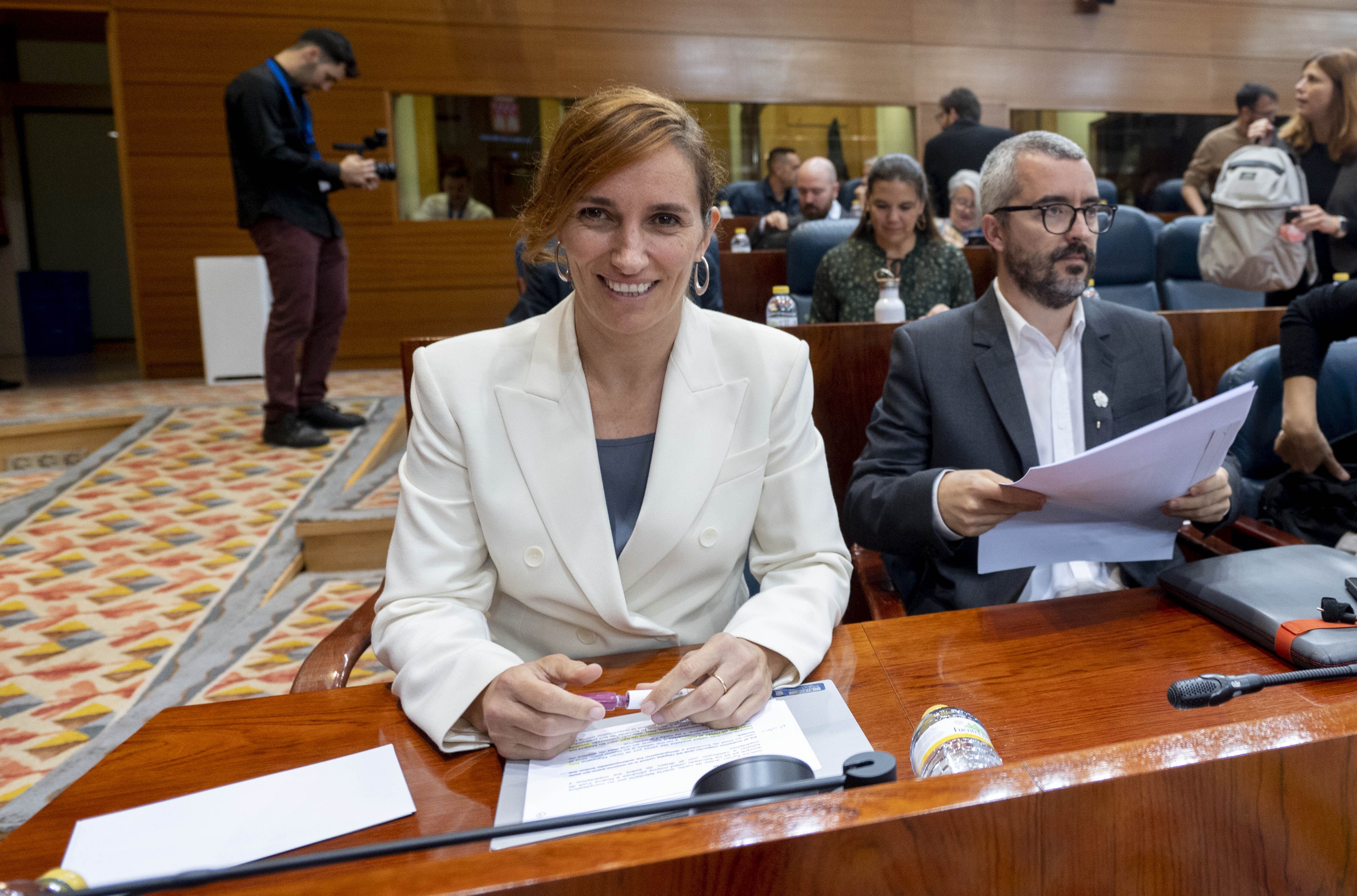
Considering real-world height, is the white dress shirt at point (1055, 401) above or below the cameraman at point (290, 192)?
below

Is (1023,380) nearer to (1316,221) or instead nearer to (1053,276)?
(1053,276)

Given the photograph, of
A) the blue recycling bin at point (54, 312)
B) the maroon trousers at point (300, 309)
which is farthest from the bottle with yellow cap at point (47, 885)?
the blue recycling bin at point (54, 312)

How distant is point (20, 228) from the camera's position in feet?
25.3

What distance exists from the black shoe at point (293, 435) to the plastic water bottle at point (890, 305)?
97.8 inches

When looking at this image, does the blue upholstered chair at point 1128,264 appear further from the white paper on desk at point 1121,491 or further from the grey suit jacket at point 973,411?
the white paper on desk at point 1121,491

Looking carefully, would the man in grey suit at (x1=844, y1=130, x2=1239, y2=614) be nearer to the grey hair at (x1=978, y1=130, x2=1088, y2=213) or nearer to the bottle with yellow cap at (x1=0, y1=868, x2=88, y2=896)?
the grey hair at (x1=978, y1=130, x2=1088, y2=213)

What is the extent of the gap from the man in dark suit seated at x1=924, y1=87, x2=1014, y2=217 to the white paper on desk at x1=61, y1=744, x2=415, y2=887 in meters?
4.84

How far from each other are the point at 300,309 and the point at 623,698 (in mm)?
3481

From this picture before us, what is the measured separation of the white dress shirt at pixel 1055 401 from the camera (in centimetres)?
151

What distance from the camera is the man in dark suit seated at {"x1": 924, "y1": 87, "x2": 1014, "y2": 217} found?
511cm

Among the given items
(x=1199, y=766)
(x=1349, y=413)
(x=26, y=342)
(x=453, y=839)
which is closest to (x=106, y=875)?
(x=453, y=839)

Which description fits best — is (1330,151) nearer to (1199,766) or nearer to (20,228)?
(1199,766)

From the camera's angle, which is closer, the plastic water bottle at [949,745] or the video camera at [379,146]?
the plastic water bottle at [949,745]

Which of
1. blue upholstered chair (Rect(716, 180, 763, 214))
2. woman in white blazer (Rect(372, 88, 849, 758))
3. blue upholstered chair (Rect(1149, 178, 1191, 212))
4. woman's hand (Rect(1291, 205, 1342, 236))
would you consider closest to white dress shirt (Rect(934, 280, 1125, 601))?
woman in white blazer (Rect(372, 88, 849, 758))
